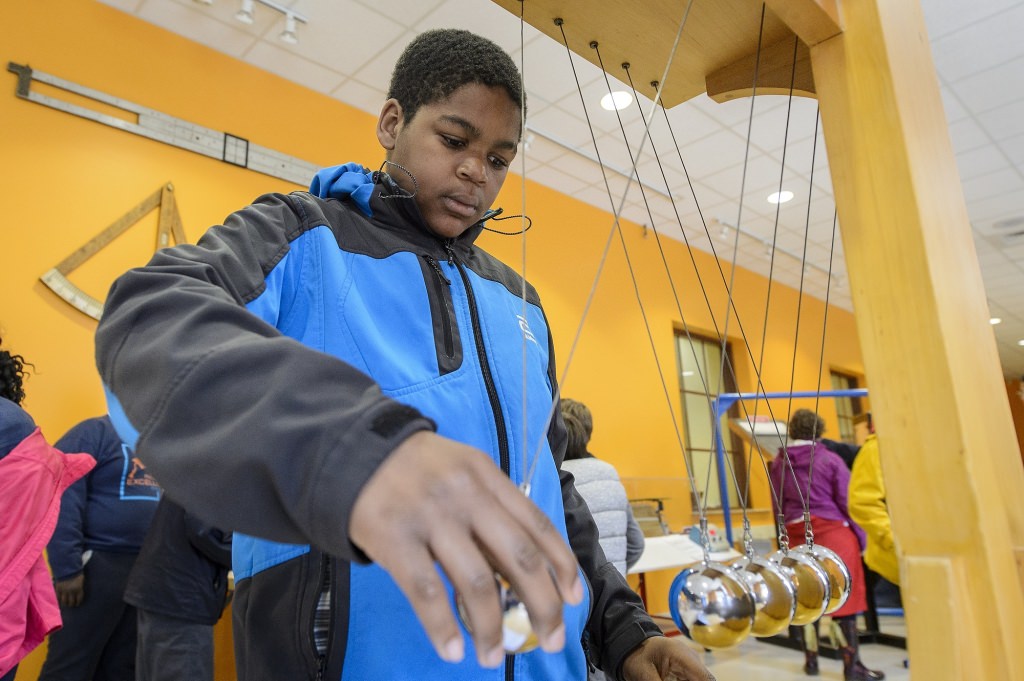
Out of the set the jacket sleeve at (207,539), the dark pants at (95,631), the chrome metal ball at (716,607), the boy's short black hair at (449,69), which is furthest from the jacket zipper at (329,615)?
the dark pants at (95,631)

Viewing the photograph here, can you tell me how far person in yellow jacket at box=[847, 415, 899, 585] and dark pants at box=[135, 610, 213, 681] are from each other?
290 centimetres

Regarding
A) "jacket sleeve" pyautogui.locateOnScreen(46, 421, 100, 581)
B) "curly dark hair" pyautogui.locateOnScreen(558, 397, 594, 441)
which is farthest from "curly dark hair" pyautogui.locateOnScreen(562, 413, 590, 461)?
"jacket sleeve" pyautogui.locateOnScreen(46, 421, 100, 581)

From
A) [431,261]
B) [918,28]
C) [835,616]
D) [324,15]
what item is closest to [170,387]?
[431,261]

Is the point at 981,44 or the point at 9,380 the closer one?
the point at 9,380

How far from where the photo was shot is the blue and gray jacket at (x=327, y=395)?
300 millimetres

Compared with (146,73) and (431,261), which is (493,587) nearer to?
(431,261)

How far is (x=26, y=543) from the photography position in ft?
6.07

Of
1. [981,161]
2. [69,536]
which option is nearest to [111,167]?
[69,536]

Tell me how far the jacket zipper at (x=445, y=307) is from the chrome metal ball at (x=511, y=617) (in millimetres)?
455

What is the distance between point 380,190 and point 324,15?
295cm

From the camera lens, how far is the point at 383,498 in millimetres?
280

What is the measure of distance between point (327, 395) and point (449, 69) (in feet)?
2.17

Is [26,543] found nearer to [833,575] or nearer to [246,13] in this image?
[833,575]

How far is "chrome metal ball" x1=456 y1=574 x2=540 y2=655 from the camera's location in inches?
11.0
